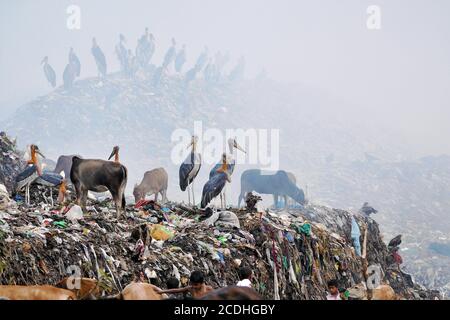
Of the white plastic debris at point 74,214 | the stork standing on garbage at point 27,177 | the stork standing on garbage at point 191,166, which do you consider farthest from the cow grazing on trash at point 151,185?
the white plastic debris at point 74,214

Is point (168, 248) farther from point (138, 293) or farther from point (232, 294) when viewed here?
point (232, 294)

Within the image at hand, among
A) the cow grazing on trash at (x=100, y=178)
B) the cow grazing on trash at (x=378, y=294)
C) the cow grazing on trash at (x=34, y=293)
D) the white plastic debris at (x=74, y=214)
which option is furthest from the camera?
the cow grazing on trash at (x=100, y=178)

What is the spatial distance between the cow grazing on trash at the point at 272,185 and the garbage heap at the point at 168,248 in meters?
13.1

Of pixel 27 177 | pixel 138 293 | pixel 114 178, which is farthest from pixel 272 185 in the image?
pixel 138 293

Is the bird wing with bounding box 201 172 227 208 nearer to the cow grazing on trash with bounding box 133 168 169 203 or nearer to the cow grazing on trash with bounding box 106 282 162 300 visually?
the cow grazing on trash with bounding box 133 168 169 203

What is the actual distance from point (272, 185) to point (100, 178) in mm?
17138

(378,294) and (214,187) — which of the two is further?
(214,187)

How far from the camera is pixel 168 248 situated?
33.3ft

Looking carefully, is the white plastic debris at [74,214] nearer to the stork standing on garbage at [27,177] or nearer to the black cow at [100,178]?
the black cow at [100,178]

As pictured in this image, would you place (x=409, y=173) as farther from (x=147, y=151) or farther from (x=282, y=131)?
(x=147, y=151)

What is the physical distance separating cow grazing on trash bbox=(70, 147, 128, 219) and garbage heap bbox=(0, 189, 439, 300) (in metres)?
0.39

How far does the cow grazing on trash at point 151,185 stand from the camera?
17750 mm

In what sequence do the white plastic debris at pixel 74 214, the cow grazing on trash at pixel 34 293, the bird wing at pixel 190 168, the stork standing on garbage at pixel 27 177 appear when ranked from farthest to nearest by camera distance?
1. the bird wing at pixel 190 168
2. the stork standing on garbage at pixel 27 177
3. the white plastic debris at pixel 74 214
4. the cow grazing on trash at pixel 34 293
